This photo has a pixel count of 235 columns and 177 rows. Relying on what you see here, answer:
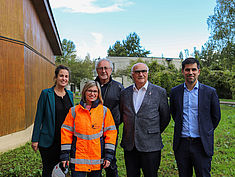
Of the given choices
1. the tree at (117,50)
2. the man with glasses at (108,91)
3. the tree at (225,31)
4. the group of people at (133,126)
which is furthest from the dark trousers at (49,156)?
the tree at (117,50)

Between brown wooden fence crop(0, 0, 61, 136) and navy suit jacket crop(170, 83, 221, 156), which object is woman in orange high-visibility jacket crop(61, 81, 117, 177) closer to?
navy suit jacket crop(170, 83, 221, 156)

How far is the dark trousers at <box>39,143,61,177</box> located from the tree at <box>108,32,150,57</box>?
6924 cm

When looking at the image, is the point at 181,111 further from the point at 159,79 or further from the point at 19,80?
the point at 159,79

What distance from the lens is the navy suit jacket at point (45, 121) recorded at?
127 inches

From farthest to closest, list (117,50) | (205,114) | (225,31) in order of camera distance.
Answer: (117,50) < (225,31) < (205,114)

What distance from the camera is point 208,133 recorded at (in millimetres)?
3084

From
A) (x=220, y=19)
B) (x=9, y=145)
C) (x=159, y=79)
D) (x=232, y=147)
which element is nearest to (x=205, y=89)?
(x=232, y=147)

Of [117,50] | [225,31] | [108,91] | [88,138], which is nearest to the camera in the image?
[88,138]

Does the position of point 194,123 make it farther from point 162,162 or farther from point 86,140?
point 162,162

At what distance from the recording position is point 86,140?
290 centimetres

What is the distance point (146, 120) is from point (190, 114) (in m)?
0.68

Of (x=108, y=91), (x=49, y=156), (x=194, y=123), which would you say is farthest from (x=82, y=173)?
(x=194, y=123)

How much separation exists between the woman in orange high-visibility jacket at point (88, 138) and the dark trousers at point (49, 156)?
482mm

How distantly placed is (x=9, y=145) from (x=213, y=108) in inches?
240
